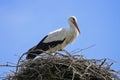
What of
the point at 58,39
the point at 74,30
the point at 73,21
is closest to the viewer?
the point at 58,39

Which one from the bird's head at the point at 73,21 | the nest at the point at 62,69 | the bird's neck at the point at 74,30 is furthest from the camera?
the bird's head at the point at 73,21

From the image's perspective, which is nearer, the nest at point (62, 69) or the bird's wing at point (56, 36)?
the nest at point (62, 69)

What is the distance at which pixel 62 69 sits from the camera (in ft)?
26.6

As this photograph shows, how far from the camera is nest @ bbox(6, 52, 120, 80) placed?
8.04m

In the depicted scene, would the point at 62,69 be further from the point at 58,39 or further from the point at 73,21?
the point at 73,21

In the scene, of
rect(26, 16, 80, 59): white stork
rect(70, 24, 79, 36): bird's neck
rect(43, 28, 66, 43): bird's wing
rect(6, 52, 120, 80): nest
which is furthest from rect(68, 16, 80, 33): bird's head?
rect(6, 52, 120, 80): nest

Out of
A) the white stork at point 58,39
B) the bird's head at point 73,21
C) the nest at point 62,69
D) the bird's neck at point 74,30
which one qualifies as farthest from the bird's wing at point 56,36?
the nest at point 62,69

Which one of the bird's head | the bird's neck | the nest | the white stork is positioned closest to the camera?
the nest

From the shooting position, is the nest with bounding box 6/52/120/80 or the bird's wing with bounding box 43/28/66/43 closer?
the nest with bounding box 6/52/120/80

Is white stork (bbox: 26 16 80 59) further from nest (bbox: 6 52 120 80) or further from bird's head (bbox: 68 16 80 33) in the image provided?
nest (bbox: 6 52 120 80)

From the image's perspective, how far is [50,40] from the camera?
37.1ft

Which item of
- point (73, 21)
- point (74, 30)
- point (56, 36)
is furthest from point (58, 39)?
point (73, 21)

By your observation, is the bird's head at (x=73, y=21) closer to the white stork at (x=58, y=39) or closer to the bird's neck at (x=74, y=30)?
the bird's neck at (x=74, y=30)

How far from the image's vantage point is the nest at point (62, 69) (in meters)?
8.04
